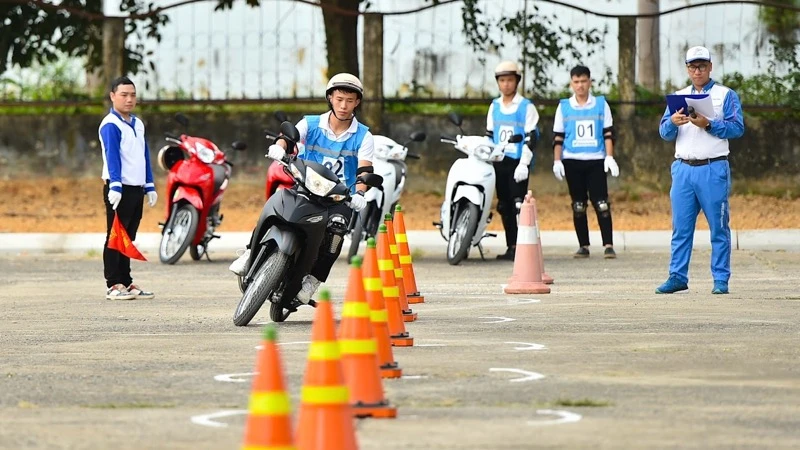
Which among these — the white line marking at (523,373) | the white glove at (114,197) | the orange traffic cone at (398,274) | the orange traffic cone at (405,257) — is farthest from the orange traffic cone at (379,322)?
the white glove at (114,197)

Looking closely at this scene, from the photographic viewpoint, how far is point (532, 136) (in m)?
19.5

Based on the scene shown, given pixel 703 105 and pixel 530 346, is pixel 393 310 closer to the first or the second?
pixel 530 346

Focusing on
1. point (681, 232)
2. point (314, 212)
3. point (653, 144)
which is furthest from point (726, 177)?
point (653, 144)

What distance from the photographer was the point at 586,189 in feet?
66.1

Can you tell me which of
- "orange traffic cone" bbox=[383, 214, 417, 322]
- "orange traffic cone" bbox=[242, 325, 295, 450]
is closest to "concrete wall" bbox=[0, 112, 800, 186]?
"orange traffic cone" bbox=[383, 214, 417, 322]

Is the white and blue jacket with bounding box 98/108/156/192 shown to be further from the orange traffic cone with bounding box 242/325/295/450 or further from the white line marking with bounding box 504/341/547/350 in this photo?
the orange traffic cone with bounding box 242/325/295/450

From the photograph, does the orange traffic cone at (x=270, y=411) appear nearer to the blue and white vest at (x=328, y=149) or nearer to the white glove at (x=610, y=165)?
the blue and white vest at (x=328, y=149)

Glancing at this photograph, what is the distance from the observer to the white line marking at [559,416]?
7934mm

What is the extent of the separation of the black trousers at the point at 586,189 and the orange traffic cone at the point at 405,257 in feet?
18.5

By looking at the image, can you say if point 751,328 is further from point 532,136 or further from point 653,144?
point 653,144

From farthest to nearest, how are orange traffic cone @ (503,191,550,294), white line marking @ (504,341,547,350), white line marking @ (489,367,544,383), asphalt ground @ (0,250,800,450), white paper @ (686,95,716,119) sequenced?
orange traffic cone @ (503,191,550,294) → white paper @ (686,95,716,119) → white line marking @ (504,341,547,350) → white line marking @ (489,367,544,383) → asphalt ground @ (0,250,800,450)

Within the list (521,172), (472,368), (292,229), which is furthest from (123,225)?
(472,368)

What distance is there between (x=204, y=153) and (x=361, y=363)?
11.8 metres

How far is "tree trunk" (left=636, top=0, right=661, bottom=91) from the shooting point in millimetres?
26078
